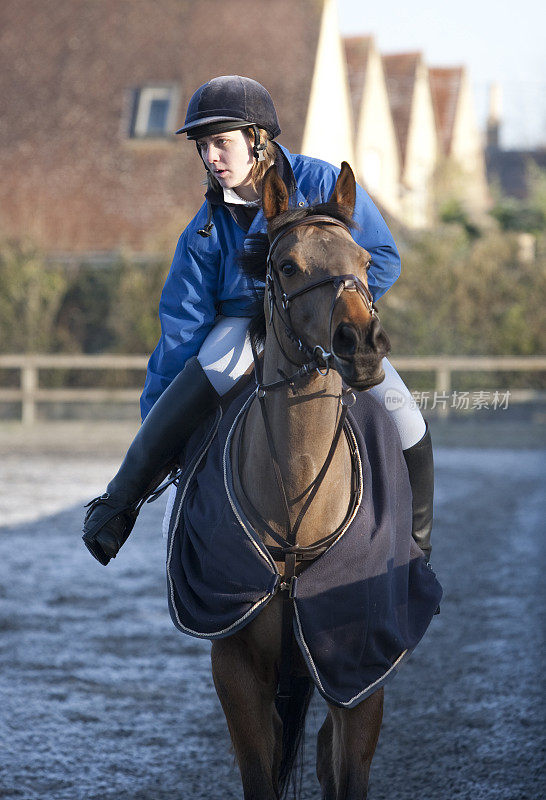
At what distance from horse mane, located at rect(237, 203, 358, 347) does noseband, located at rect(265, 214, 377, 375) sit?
0.02 meters

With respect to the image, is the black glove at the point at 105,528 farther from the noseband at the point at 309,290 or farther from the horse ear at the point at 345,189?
the horse ear at the point at 345,189

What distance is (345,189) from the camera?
→ 10.1ft

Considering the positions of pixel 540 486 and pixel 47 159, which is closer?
pixel 540 486

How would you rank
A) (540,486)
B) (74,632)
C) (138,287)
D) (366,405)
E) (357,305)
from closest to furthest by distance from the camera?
1. (357,305)
2. (366,405)
3. (74,632)
4. (540,486)
5. (138,287)

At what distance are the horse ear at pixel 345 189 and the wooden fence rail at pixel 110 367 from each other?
13.9 m

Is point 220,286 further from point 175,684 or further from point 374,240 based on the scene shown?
point 175,684

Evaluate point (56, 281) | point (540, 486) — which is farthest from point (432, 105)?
point (540, 486)

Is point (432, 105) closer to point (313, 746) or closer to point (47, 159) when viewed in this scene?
point (47, 159)

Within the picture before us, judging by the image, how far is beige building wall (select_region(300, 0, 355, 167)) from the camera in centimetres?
2183

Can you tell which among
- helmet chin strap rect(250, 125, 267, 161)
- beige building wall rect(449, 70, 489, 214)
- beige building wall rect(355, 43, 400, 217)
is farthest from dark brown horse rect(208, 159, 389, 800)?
beige building wall rect(449, 70, 489, 214)

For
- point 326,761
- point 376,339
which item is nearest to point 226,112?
point 376,339

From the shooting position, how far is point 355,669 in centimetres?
317

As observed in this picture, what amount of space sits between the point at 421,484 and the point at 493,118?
51686mm

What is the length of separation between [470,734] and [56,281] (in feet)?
53.0
